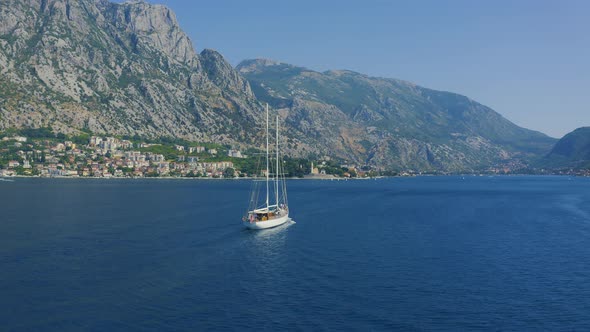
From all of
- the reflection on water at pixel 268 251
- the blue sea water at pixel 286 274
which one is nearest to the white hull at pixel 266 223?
the reflection on water at pixel 268 251

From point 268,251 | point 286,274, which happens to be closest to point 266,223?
point 268,251

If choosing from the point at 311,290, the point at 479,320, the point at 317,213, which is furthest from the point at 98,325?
the point at 317,213

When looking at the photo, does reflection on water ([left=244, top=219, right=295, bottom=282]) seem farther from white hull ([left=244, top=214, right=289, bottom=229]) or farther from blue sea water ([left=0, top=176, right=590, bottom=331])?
white hull ([left=244, top=214, right=289, bottom=229])

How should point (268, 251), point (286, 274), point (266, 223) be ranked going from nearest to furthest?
point (286, 274) < point (268, 251) < point (266, 223)

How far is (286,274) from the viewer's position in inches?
2265

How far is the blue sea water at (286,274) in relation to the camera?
4256 centimetres

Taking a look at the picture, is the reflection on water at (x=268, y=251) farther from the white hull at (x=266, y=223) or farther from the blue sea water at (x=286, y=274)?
the white hull at (x=266, y=223)

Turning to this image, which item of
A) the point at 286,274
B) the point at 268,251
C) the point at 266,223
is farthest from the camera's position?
the point at 266,223

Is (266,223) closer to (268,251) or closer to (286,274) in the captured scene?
(268,251)

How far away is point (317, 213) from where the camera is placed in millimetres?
121875

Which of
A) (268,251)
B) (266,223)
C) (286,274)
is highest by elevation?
(266,223)

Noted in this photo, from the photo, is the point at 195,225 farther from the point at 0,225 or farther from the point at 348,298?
the point at 348,298

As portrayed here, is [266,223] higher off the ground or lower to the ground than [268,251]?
A: higher

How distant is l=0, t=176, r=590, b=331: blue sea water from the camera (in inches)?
1676
